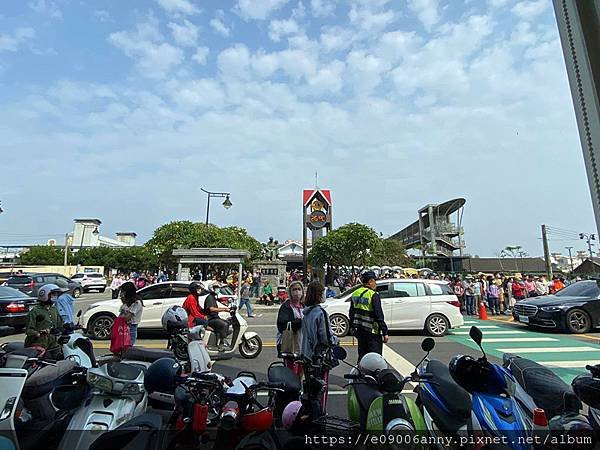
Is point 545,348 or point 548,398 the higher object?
point 548,398

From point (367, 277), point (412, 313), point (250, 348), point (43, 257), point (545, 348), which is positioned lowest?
point (545, 348)

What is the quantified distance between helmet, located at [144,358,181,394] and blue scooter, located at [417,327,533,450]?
2.11 meters

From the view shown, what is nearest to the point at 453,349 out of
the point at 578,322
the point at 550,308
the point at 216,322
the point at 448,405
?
the point at 550,308

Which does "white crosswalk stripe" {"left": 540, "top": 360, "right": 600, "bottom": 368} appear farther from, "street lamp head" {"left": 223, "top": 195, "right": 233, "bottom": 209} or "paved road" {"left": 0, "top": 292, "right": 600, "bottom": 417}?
"street lamp head" {"left": 223, "top": 195, "right": 233, "bottom": 209}

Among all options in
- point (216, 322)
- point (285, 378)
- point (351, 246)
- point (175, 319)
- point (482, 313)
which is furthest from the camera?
point (351, 246)

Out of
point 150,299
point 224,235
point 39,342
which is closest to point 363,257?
point 224,235

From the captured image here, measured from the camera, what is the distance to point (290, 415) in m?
3.25

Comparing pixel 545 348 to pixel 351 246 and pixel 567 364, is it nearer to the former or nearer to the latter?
pixel 567 364

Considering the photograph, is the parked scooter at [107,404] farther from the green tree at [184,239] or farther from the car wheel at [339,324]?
the green tree at [184,239]

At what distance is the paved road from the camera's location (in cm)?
707

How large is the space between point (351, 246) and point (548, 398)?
23009 millimetres

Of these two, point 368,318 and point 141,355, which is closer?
point 141,355

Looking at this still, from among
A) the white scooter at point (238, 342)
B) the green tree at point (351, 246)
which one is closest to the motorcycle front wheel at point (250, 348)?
the white scooter at point (238, 342)

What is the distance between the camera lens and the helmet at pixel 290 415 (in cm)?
323
